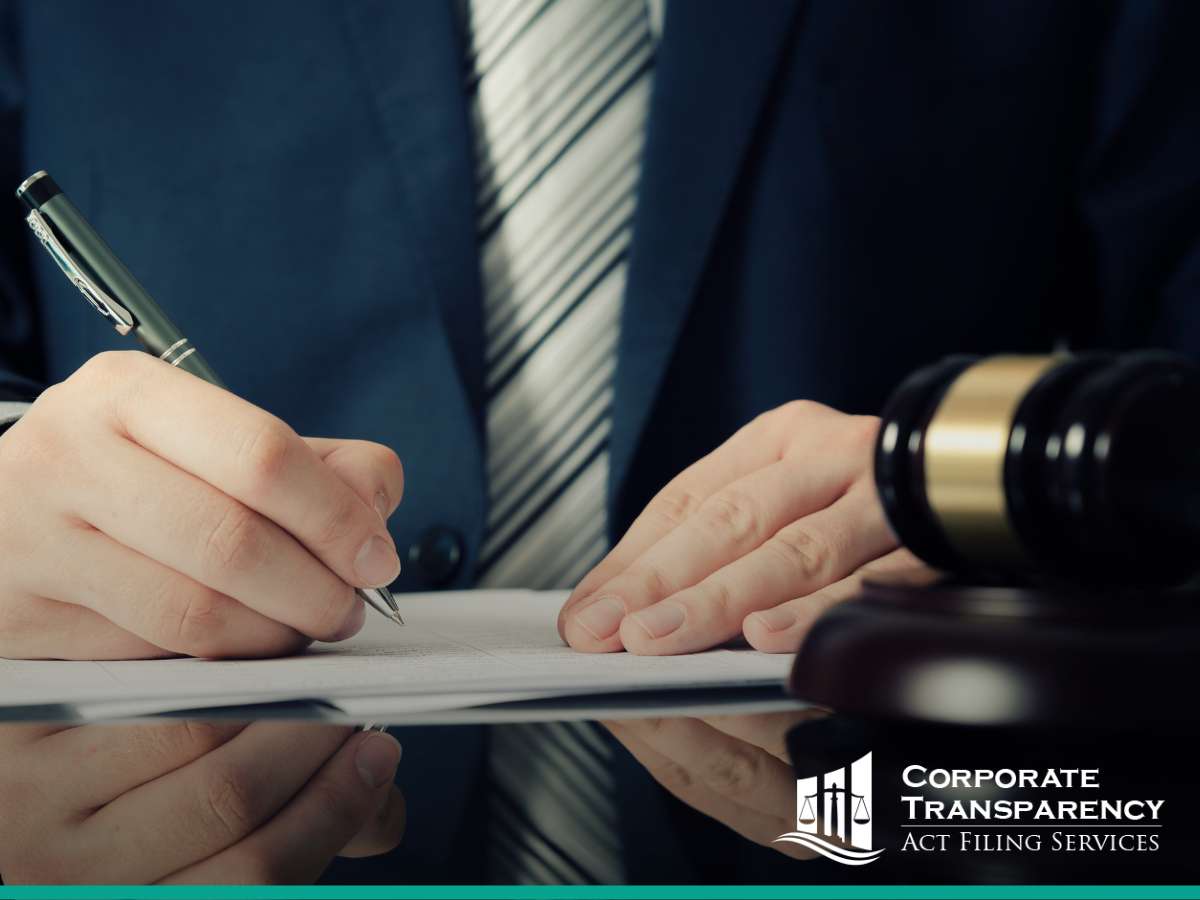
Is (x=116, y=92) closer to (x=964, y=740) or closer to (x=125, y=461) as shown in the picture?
(x=125, y=461)

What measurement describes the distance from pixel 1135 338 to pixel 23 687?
2.98 feet

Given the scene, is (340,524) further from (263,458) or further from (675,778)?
(675,778)

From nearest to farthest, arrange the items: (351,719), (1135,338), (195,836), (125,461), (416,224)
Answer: (195,836) < (351,719) < (125,461) < (416,224) < (1135,338)

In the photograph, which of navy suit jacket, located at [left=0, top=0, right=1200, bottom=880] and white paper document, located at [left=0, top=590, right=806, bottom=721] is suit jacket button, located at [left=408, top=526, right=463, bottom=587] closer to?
navy suit jacket, located at [left=0, top=0, right=1200, bottom=880]

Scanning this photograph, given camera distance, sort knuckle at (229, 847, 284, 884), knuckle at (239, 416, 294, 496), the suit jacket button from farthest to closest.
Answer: the suit jacket button → knuckle at (239, 416, 294, 496) → knuckle at (229, 847, 284, 884)

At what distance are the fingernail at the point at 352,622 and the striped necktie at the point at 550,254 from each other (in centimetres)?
39

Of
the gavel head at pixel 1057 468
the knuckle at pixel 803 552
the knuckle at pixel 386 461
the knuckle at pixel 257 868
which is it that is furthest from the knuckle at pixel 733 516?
the knuckle at pixel 257 868

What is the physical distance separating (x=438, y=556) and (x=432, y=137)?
0.97 feet

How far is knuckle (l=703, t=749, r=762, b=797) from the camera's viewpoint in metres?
0.29

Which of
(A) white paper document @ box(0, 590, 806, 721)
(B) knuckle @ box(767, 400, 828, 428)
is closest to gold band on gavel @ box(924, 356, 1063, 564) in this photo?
(A) white paper document @ box(0, 590, 806, 721)

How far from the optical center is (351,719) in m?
0.37

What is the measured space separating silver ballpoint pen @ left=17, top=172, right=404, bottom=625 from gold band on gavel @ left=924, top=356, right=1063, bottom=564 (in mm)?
299

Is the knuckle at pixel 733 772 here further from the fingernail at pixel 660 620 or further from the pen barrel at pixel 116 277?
the pen barrel at pixel 116 277

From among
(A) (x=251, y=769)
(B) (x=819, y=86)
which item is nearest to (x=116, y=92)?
(B) (x=819, y=86)
